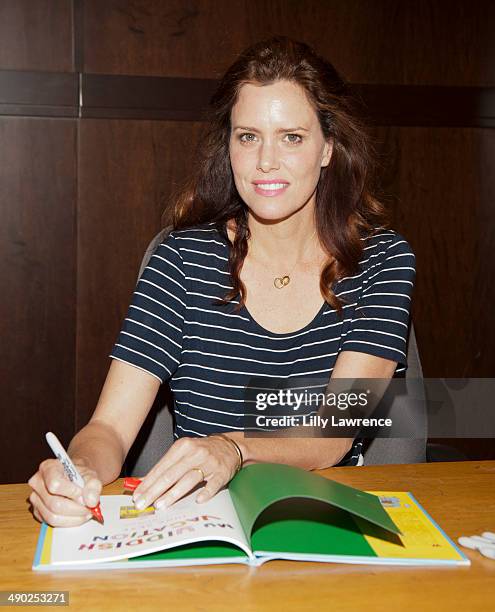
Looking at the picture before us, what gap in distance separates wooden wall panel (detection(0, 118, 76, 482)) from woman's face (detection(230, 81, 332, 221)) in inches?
50.3

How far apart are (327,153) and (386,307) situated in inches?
15.9

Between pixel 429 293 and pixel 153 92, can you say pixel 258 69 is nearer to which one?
pixel 153 92

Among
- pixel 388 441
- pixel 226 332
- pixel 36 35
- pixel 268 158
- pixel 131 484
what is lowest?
pixel 388 441

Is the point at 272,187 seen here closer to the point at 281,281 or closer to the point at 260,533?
the point at 281,281

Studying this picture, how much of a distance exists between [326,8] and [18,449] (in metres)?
1.92

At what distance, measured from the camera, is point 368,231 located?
204 cm

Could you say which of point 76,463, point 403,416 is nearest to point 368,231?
point 403,416

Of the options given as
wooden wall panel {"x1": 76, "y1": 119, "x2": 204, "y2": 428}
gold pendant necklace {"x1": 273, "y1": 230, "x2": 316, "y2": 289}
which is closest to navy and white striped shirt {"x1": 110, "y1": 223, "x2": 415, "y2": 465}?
gold pendant necklace {"x1": 273, "y1": 230, "x2": 316, "y2": 289}

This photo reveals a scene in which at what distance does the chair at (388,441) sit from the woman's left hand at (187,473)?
1.59ft

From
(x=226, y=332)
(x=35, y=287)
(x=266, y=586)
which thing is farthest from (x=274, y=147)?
(x=35, y=287)

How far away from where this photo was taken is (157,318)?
6.22ft

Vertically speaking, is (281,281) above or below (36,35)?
below

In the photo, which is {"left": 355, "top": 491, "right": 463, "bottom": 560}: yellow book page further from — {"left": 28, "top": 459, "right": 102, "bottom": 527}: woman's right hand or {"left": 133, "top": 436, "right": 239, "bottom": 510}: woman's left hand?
{"left": 28, "top": 459, "right": 102, "bottom": 527}: woman's right hand

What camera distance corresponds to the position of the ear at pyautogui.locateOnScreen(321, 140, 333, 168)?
2.01m
